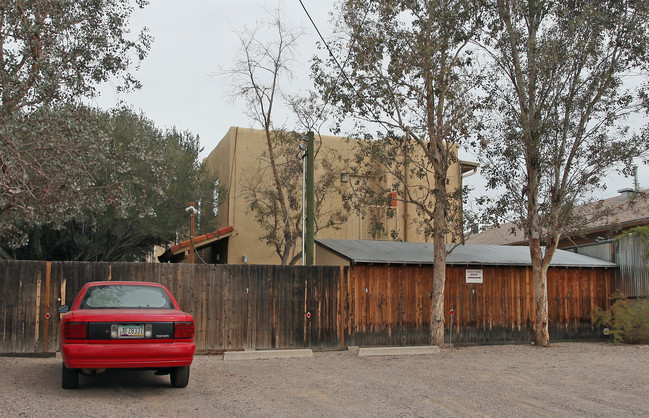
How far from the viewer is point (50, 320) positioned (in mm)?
12328

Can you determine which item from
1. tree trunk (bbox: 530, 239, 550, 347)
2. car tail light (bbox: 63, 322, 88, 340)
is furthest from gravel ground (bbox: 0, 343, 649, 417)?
tree trunk (bbox: 530, 239, 550, 347)

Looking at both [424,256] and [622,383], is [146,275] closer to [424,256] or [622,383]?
[424,256]

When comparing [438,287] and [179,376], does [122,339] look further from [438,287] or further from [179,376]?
[438,287]

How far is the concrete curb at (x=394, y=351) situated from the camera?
13.4 metres

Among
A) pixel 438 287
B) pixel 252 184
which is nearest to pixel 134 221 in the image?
pixel 252 184

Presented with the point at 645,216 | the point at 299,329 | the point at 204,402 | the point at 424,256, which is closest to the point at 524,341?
the point at 424,256

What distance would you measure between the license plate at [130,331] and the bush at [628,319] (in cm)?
1461

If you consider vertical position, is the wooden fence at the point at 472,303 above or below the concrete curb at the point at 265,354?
above

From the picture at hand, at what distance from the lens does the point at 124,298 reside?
8.51 metres

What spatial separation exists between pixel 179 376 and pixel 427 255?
10057 mm

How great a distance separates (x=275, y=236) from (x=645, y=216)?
13939mm

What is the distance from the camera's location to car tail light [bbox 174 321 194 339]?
7841 mm

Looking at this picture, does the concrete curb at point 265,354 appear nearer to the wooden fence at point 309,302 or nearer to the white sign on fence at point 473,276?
the wooden fence at point 309,302

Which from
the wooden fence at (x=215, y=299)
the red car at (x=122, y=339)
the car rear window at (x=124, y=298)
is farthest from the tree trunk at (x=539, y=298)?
the red car at (x=122, y=339)
